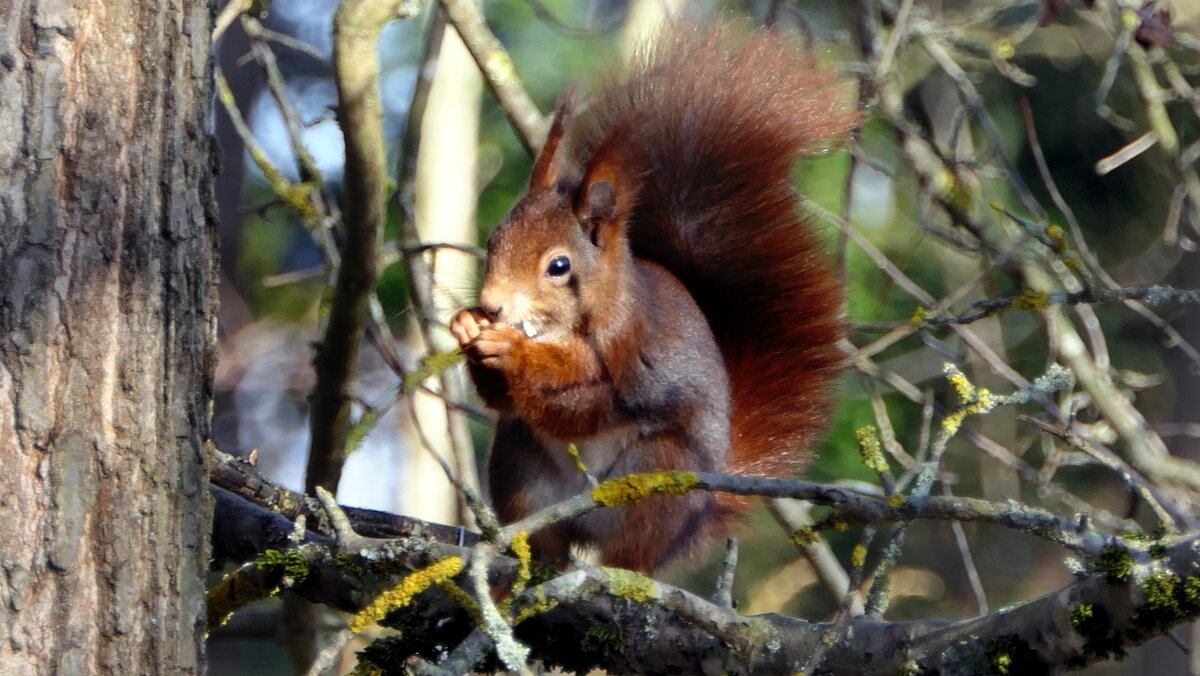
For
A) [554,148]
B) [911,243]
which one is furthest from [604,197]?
[911,243]

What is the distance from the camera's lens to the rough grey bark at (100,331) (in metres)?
0.93

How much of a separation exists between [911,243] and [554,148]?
0.95m

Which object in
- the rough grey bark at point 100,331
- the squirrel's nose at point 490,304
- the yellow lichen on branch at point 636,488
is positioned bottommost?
the yellow lichen on branch at point 636,488

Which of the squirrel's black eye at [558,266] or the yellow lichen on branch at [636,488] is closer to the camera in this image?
the yellow lichen on branch at [636,488]

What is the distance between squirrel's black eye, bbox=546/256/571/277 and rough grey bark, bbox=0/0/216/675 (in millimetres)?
734

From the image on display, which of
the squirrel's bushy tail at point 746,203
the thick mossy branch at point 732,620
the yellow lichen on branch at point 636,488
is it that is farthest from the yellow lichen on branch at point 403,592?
the squirrel's bushy tail at point 746,203

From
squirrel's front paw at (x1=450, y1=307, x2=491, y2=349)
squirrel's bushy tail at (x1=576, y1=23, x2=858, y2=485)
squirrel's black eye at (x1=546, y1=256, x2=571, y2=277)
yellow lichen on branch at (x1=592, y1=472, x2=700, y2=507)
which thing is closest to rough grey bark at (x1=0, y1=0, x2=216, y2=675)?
yellow lichen on branch at (x1=592, y1=472, x2=700, y2=507)

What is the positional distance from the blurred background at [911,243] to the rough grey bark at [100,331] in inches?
24.5

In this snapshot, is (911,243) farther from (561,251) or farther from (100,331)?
(100,331)

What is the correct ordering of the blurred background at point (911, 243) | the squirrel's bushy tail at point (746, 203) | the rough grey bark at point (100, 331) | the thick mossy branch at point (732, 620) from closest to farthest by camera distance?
the thick mossy branch at point (732, 620)
the rough grey bark at point (100, 331)
the squirrel's bushy tail at point (746, 203)
the blurred background at point (911, 243)

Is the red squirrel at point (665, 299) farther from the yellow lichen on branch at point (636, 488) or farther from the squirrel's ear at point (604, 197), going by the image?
the yellow lichen on branch at point (636, 488)

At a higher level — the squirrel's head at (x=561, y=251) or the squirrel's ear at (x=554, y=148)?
the squirrel's ear at (x=554, y=148)

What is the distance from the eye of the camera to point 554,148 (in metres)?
1.73

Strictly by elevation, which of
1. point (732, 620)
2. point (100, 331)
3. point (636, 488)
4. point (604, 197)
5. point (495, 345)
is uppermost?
point (604, 197)
